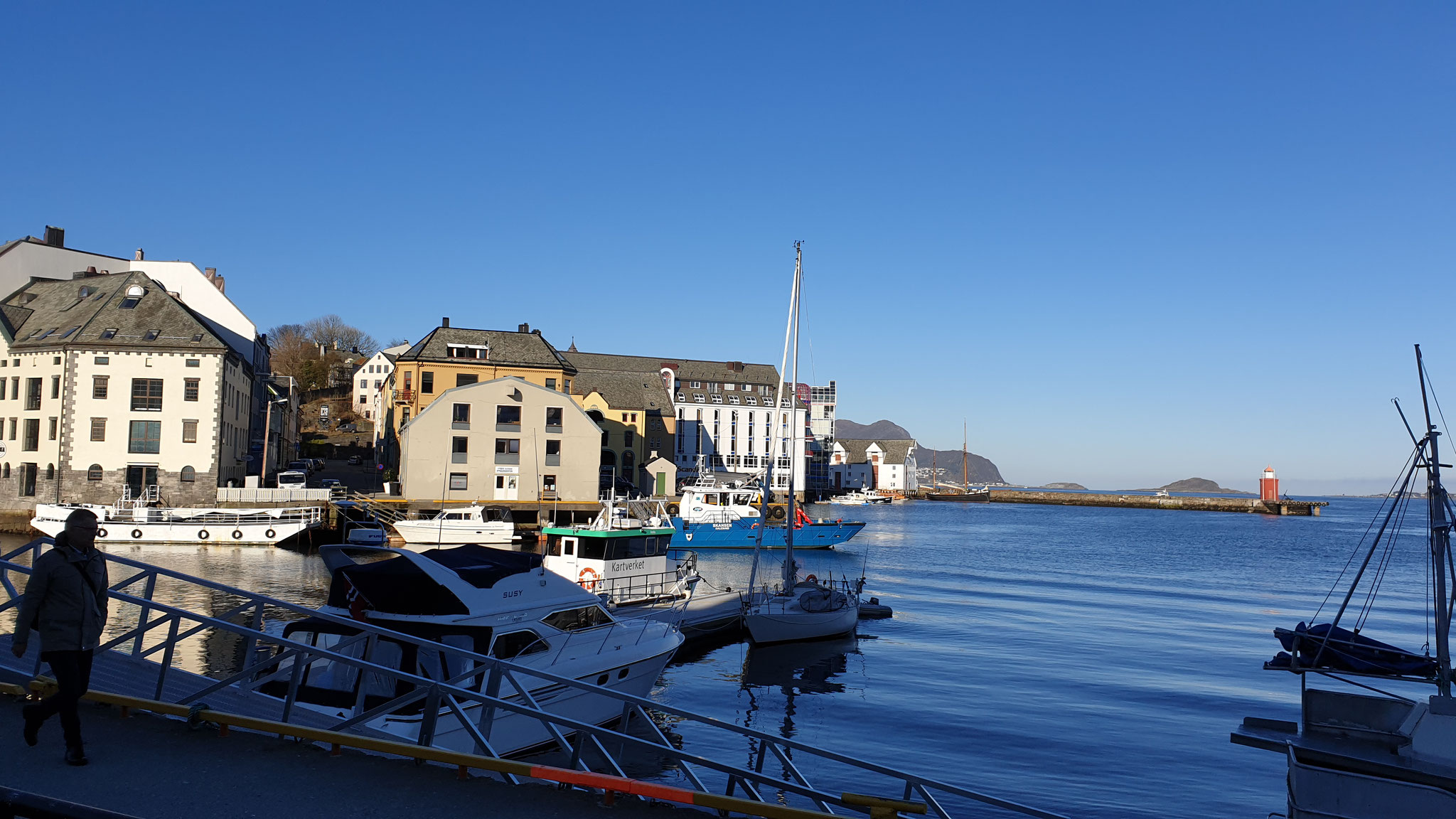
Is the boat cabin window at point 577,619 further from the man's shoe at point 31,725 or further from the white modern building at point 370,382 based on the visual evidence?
the white modern building at point 370,382

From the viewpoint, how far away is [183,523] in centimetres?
5506

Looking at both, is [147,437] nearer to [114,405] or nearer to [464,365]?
[114,405]

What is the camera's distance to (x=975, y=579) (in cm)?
5709

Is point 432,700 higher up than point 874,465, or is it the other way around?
point 874,465

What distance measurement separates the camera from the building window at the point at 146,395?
58.6 meters

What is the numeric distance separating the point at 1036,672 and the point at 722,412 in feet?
345

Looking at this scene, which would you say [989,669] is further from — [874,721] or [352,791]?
[352,791]

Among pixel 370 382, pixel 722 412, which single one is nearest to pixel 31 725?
pixel 722 412

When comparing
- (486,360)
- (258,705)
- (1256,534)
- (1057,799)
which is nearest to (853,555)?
(486,360)

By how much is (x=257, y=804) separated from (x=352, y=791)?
2.26 feet

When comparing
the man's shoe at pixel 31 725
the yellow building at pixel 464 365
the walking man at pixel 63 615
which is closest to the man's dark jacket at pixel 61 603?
the walking man at pixel 63 615

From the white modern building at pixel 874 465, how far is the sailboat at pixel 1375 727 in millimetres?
151872

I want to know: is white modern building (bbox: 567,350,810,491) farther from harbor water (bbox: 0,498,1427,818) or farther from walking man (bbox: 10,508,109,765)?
walking man (bbox: 10,508,109,765)

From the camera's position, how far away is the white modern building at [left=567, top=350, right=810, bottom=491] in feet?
430
